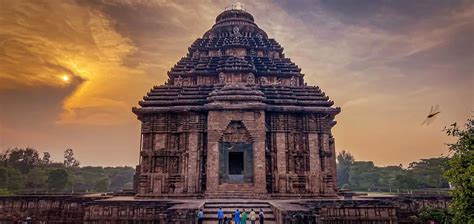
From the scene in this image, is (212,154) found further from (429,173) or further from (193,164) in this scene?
(429,173)

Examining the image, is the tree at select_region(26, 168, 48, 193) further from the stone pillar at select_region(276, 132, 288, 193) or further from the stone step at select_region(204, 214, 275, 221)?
the stone step at select_region(204, 214, 275, 221)

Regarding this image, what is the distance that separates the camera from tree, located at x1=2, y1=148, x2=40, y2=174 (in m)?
52.1

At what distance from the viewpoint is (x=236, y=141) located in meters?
17.6

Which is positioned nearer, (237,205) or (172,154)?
(237,205)

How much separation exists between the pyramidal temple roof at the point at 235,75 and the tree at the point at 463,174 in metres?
9.50

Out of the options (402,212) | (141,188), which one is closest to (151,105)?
(141,188)

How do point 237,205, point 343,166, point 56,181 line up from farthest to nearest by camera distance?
point 343,166 < point 56,181 < point 237,205

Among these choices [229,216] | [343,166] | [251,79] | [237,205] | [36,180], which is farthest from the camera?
[343,166]

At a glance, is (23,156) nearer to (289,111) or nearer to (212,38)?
(212,38)

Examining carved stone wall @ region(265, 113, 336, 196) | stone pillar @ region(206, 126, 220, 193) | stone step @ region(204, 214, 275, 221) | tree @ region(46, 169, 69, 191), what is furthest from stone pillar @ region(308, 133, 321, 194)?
tree @ region(46, 169, 69, 191)

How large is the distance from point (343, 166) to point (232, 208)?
60.8 metres

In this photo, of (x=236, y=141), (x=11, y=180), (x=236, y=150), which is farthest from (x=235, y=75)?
(x=11, y=180)

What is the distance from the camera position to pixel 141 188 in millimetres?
17203

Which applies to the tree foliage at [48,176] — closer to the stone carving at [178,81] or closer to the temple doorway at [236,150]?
the stone carving at [178,81]
